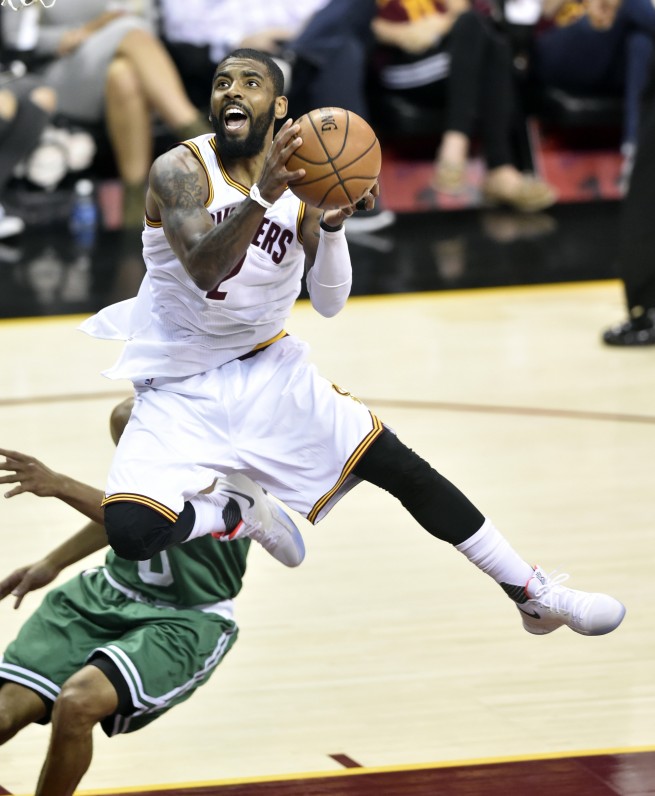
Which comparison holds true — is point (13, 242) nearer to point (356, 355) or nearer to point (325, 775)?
point (356, 355)

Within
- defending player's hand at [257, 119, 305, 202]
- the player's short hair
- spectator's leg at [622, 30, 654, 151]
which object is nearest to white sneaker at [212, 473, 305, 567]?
defending player's hand at [257, 119, 305, 202]

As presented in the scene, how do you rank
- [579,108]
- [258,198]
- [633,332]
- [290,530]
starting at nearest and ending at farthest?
[258,198] → [290,530] → [633,332] → [579,108]

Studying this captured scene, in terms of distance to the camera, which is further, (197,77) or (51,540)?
(197,77)

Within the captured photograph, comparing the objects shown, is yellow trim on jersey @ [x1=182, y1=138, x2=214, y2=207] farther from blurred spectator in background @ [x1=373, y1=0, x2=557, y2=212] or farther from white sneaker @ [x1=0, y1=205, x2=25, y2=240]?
blurred spectator in background @ [x1=373, y1=0, x2=557, y2=212]

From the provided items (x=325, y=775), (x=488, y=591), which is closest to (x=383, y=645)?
(x=488, y=591)

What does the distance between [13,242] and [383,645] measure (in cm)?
593

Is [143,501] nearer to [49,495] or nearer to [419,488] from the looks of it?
[49,495]

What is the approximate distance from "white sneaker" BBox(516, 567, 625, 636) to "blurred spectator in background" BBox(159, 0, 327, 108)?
268 inches

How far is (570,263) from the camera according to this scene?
931 centimetres

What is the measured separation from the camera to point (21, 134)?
9461 millimetres

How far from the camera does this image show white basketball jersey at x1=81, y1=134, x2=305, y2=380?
388cm

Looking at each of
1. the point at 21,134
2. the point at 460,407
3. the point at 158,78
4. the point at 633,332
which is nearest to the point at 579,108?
the point at 158,78

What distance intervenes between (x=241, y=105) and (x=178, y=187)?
272 millimetres

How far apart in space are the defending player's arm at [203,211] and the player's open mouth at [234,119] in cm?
13
